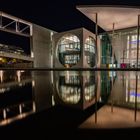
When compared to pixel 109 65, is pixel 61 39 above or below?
above

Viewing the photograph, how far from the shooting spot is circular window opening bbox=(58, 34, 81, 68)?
30.1 m

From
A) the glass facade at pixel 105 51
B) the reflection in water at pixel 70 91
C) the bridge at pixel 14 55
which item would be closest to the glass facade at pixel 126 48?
the glass facade at pixel 105 51

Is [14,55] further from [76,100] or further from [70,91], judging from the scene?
[76,100]

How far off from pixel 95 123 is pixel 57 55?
31748mm

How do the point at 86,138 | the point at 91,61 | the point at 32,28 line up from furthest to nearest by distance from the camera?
the point at 91,61 → the point at 32,28 → the point at 86,138

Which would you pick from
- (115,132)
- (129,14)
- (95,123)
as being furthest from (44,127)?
(129,14)

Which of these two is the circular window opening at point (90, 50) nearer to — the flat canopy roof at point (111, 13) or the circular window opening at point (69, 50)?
the circular window opening at point (69, 50)

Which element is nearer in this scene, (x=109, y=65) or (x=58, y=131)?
(x=58, y=131)

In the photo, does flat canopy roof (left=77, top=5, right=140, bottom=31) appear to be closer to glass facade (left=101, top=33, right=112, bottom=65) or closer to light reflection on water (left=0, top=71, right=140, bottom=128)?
light reflection on water (left=0, top=71, right=140, bottom=128)

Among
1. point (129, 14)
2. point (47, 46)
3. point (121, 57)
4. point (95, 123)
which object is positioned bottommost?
point (95, 123)

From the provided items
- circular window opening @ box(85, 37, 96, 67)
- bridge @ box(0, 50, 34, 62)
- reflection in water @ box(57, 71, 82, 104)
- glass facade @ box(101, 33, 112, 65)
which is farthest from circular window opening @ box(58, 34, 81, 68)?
reflection in water @ box(57, 71, 82, 104)

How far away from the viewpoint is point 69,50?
32.0m

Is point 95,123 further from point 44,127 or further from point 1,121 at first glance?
point 1,121

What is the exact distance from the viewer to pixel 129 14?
20547 millimetres
